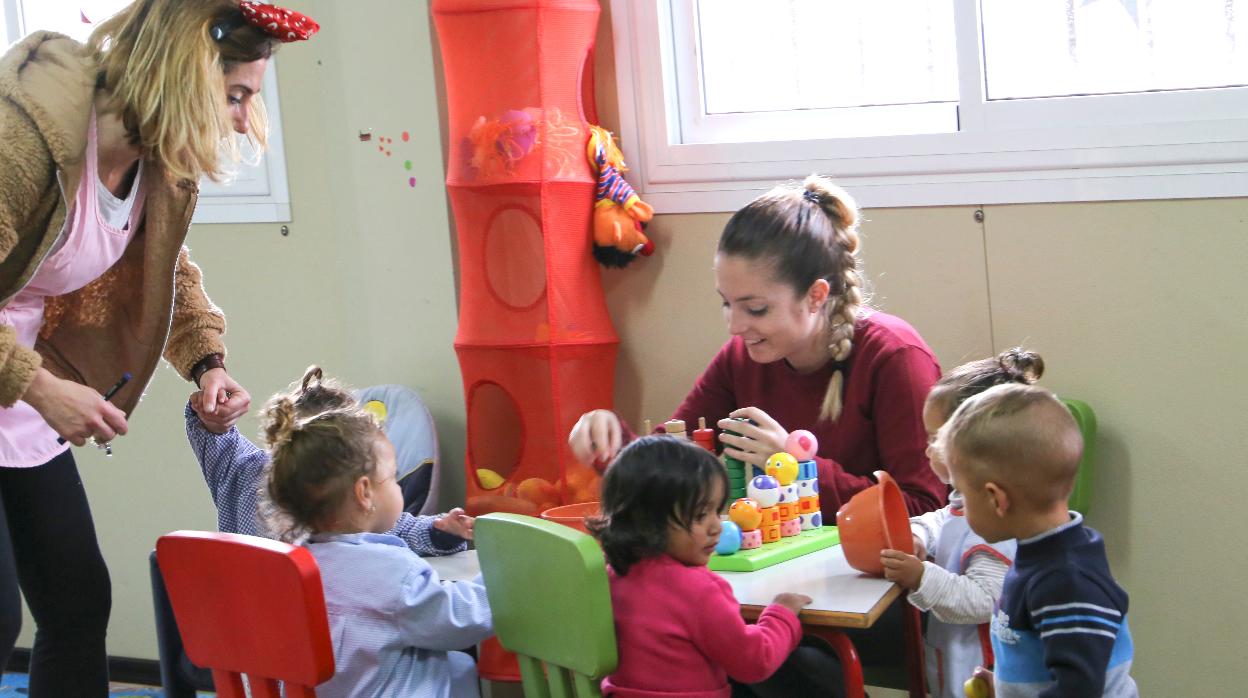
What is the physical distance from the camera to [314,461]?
202 centimetres

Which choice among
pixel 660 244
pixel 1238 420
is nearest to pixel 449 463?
pixel 660 244

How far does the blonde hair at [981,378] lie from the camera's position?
2088 millimetres

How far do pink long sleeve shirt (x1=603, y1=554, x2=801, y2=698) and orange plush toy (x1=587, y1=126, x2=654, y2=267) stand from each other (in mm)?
1159

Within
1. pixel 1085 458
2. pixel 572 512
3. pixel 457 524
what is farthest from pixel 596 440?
pixel 1085 458

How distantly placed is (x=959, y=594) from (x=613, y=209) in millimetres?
1285

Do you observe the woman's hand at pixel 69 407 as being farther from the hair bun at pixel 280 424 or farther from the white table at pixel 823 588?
the white table at pixel 823 588

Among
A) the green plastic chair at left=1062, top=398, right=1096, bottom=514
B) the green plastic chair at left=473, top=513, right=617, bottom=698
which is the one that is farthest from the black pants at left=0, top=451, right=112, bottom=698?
the green plastic chair at left=1062, top=398, right=1096, bottom=514

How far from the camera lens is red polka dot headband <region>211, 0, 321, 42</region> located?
2027 mm

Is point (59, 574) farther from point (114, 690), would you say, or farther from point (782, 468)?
point (114, 690)

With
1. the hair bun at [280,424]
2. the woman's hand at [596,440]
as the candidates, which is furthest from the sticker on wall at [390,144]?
the hair bun at [280,424]

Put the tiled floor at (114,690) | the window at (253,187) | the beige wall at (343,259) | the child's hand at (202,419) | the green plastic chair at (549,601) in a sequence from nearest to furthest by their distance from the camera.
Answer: the green plastic chair at (549,601) → the child's hand at (202,419) → the beige wall at (343,259) → the window at (253,187) → the tiled floor at (114,690)

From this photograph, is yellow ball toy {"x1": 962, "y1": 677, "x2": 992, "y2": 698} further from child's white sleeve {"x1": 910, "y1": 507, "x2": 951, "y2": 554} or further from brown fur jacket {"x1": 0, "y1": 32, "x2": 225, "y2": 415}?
brown fur jacket {"x1": 0, "y1": 32, "x2": 225, "y2": 415}

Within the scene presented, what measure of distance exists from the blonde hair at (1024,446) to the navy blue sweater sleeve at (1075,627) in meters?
A: 0.11

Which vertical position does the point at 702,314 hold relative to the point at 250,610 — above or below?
above
